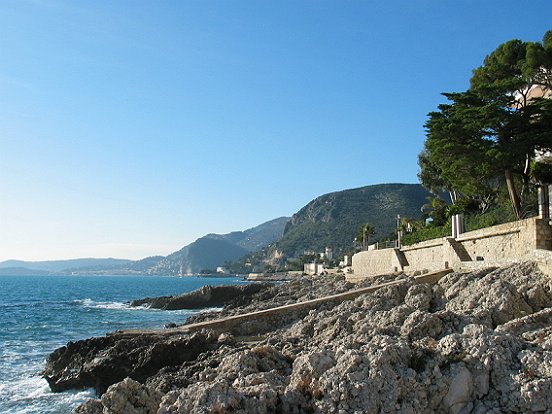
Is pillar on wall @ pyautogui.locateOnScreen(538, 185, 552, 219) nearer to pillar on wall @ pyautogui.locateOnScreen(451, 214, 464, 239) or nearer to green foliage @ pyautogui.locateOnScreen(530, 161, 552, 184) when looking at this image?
pillar on wall @ pyautogui.locateOnScreen(451, 214, 464, 239)

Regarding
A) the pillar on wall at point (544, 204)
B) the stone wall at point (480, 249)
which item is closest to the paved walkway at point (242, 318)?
the stone wall at point (480, 249)

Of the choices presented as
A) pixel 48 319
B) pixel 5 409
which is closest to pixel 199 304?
pixel 48 319

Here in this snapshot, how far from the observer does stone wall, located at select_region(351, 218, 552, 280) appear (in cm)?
1730

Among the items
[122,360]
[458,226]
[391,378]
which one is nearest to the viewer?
[391,378]

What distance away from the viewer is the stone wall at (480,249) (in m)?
17.3

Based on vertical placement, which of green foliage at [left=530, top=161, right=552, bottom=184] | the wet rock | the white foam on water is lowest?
the white foam on water

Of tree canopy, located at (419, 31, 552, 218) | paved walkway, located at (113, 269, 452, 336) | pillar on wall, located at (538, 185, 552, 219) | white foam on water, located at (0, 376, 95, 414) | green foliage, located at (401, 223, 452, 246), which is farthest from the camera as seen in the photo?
green foliage, located at (401, 223, 452, 246)

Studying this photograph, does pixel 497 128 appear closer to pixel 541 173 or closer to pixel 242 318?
pixel 541 173

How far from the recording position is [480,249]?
21484 millimetres

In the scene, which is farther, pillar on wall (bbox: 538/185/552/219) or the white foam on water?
pillar on wall (bbox: 538/185/552/219)

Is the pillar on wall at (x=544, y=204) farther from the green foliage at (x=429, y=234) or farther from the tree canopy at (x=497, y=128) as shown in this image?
the green foliage at (x=429, y=234)

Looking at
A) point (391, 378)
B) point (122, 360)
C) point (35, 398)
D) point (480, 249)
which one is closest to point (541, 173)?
point (480, 249)

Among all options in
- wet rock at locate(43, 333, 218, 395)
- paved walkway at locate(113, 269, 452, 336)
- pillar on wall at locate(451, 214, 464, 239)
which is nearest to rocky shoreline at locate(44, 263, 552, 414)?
wet rock at locate(43, 333, 218, 395)

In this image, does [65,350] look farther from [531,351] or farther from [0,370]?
[531,351]
